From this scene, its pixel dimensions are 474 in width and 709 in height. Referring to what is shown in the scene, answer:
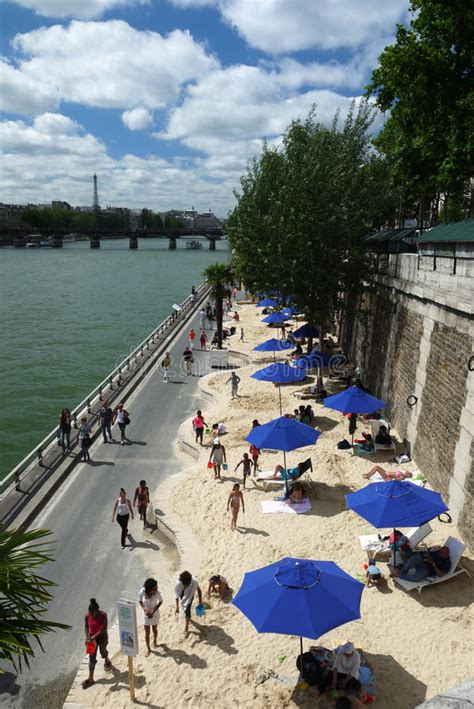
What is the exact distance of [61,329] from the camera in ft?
168

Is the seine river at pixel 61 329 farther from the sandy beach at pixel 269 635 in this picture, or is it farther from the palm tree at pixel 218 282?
the sandy beach at pixel 269 635

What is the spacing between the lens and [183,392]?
25.6 meters

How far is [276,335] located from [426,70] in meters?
21.3

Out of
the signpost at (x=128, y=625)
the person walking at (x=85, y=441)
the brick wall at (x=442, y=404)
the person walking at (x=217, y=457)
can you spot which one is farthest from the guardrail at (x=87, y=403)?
the brick wall at (x=442, y=404)

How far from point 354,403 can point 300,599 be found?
32.5 ft

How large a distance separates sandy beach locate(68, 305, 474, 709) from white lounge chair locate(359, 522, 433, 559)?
0.21 meters

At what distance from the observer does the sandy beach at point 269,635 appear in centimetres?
839

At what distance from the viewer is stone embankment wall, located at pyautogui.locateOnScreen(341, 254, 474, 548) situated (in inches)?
488

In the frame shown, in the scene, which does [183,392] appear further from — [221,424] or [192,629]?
[192,629]

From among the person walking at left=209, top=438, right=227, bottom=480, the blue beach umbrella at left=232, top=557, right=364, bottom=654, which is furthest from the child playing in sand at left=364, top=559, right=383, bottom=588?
the person walking at left=209, top=438, right=227, bottom=480

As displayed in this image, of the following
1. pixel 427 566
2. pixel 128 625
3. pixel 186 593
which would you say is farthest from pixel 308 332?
pixel 128 625

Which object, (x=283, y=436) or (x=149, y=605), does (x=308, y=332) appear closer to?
(x=283, y=436)

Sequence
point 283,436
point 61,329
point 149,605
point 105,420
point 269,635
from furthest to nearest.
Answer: point 61,329 → point 105,420 → point 283,436 → point 269,635 → point 149,605

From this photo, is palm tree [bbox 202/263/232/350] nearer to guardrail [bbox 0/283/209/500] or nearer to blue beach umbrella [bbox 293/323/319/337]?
guardrail [bbox 0/283/209/500]
